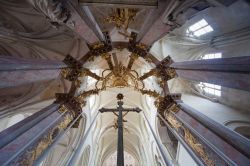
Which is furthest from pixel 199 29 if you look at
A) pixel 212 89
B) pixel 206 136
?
pixel 206 136


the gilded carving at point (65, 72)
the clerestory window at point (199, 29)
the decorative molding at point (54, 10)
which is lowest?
the gilded carving at point (65, 72)

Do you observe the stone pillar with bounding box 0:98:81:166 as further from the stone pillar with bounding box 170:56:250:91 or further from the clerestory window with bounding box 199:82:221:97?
the clerestory window with bounding box 199:82:221:97

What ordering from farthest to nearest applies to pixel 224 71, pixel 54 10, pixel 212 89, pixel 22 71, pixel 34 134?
pixel 212 89 < pixel 54 10 < pixel 34 134 < pixel 22 71 < pixel 224 71

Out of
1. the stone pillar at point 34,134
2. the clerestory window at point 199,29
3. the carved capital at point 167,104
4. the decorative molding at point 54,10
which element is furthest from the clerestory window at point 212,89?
the decorative molding at point 54,10

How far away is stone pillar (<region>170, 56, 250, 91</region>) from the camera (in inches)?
115

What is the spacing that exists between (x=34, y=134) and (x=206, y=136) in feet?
12.3

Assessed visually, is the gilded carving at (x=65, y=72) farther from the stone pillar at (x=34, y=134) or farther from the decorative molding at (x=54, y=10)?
the decorative molding at (x=54, y=10)

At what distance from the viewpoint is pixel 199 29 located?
9586mm

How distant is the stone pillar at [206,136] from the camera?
2.93 meters

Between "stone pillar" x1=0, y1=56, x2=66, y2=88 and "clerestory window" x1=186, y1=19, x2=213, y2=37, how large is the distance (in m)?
7.96

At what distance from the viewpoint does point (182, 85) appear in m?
11.6

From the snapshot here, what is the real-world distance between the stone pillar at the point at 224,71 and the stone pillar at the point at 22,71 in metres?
3.83

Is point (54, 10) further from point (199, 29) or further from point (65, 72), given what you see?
point (199, 29)

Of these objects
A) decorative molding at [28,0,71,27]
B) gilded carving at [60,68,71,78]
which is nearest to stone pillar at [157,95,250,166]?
gilded carving at [60,68,71,78]
